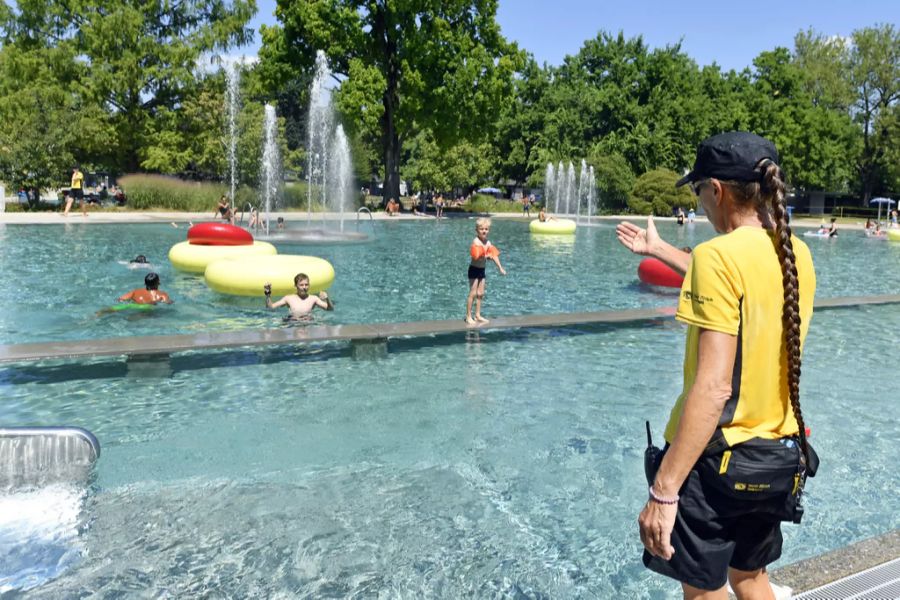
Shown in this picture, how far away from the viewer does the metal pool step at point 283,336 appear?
7484 millimetres

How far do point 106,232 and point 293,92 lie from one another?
162 feet

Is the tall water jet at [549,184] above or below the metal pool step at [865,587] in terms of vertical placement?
above

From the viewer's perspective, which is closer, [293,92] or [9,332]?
[9,332]

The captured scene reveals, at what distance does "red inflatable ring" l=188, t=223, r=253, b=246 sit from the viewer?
15.7m

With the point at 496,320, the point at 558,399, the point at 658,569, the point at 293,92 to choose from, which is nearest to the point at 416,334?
the point at 496,320

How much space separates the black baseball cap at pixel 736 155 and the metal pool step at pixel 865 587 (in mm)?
2136

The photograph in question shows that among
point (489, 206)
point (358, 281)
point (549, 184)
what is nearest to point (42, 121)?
point (358, 281)

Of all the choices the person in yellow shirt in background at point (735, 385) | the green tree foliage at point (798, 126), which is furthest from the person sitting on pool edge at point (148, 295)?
the green tree foliage at point (798, 126)

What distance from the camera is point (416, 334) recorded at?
8961 millimetres

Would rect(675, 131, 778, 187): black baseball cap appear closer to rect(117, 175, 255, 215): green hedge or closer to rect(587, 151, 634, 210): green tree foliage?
rect(117, 175, 255, 215): green hedge

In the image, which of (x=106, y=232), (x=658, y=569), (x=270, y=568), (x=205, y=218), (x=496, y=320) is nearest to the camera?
(x=658, y=569)

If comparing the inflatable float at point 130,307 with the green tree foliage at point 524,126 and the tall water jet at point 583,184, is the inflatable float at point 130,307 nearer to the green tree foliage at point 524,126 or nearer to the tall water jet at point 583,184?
the tall water jet at point 583,184

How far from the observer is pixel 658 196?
4922 centimetres

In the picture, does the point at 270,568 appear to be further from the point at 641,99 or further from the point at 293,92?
the point at 293,92
